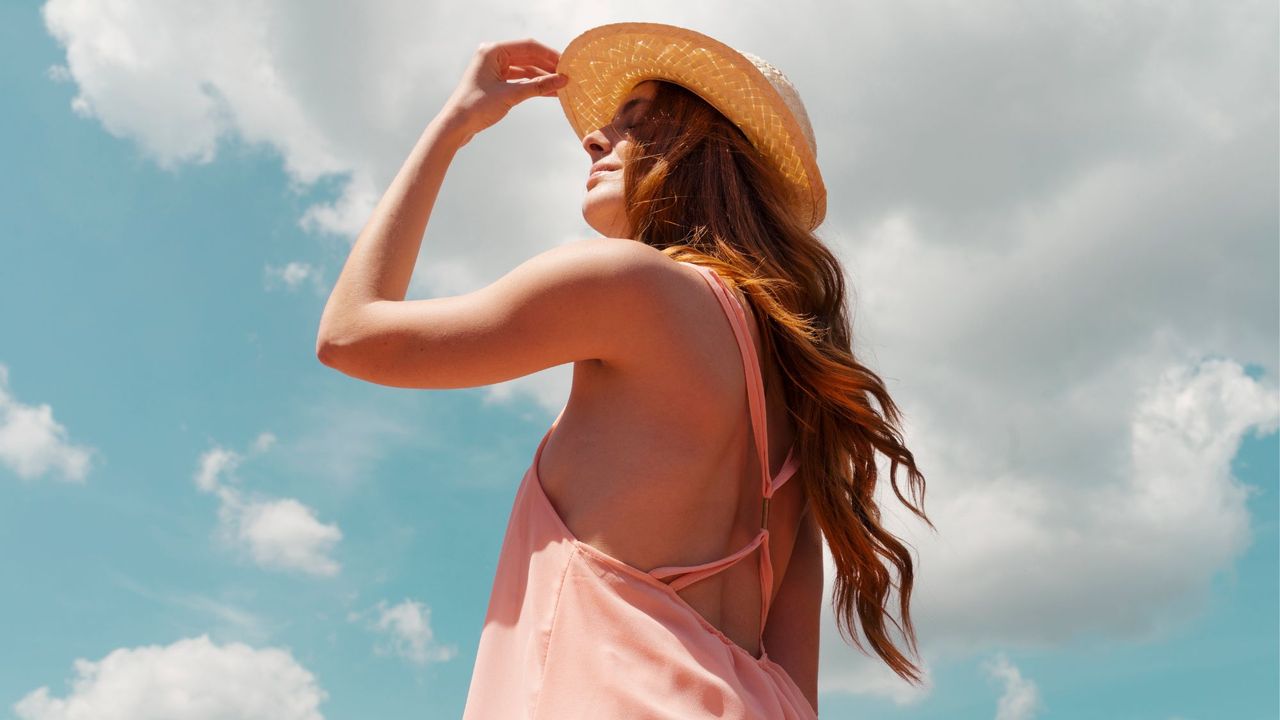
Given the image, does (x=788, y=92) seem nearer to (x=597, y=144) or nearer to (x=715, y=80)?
(x=715, y=80)

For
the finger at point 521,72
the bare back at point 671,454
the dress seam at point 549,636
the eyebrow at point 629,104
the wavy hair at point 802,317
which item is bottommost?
the dress seam at point 549,636

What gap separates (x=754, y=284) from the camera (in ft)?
9.75

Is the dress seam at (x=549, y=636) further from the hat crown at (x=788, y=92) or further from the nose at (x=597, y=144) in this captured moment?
the hat crown at (x=788, y=92)

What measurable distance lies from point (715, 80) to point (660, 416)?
143cm

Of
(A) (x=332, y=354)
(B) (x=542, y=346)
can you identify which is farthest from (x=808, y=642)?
(A) (x=332, y=354)

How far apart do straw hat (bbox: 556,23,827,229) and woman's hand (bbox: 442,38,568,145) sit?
16 cm

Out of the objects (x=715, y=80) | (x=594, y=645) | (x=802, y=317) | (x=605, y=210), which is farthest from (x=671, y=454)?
(x=715, y=80)

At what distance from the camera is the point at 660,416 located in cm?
265

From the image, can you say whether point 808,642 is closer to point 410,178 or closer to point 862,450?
point 862,450

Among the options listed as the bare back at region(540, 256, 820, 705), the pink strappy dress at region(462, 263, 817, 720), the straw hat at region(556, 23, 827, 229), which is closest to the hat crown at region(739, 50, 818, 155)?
the straw hat at region(556, 23, 827, 229)

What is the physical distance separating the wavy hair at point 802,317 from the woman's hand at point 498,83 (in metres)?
0.36

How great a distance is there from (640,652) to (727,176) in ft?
5.09


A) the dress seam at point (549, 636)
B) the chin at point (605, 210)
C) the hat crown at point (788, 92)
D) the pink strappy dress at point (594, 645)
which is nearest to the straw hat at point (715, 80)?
the hat crown at point (788, 92)

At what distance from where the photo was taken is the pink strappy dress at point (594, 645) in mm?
2402
